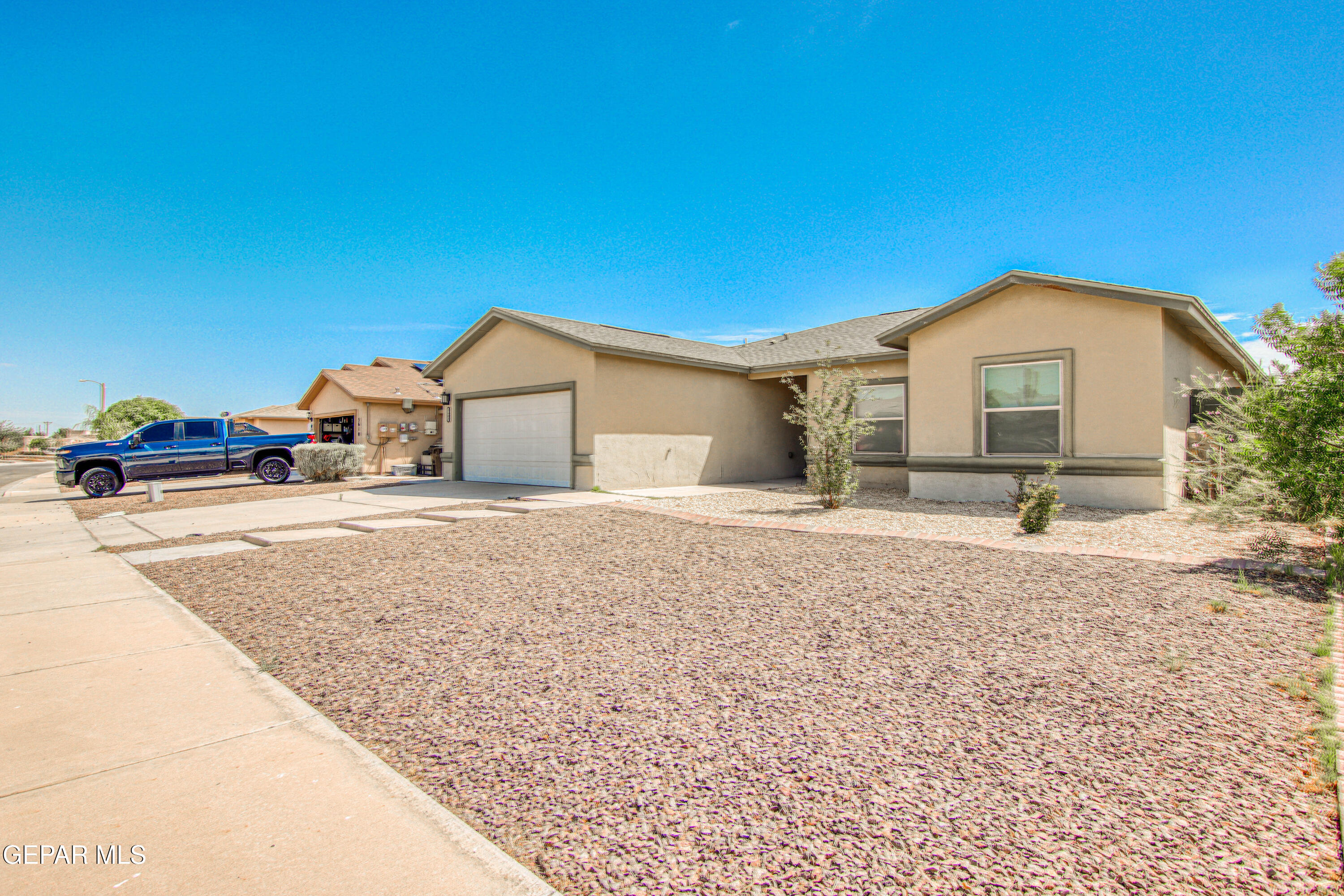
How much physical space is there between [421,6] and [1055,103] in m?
11.7

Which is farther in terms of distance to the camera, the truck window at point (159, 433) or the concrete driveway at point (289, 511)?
the truck window at point (159, 433)

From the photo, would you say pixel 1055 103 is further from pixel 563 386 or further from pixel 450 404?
pixel 450 404

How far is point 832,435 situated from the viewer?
32.4ft

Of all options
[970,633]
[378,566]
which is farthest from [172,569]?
[970,633]

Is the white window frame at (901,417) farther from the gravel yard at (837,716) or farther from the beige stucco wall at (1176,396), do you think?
the gravel yard at (837,716)

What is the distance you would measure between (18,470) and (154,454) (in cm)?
2940

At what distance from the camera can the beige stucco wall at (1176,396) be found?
9.27 m

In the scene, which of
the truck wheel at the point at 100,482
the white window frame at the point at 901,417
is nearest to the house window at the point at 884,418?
the white window frame at the point at 901,417

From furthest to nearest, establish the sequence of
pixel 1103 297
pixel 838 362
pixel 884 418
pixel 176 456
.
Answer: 1. pixel 176 456
2. pixel 838 362
3. pixel 884 418
4. pixel 1103 297

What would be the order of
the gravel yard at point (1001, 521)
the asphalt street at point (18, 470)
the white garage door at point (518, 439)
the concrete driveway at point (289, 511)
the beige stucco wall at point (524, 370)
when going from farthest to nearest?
the asphalt street at point (18, 470), the white garage door at point (518, 439), the beige stucco wall at point (524, 370), the concrete driveway at point (289, 511), the gravel yard at point (1001, 521)

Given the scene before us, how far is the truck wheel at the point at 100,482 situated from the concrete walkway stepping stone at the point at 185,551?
389 inches

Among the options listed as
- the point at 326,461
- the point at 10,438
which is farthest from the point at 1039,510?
the point at 10,438

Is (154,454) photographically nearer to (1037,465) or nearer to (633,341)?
(633,341)

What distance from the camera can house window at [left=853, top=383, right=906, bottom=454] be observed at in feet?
42.5
